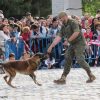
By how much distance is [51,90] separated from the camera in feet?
41.1

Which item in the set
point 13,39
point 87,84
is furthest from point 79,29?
point 13,39

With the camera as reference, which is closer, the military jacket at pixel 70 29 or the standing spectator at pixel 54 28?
the military jacket at pixel 70 29

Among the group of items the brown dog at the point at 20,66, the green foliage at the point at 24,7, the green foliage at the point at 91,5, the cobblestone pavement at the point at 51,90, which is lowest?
the green foliage at the point at 91,5

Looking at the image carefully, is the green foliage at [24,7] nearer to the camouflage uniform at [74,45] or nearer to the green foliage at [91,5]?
the green foliage at [91,5]

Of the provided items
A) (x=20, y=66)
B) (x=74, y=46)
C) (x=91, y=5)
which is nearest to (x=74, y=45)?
(x=74, y=46)

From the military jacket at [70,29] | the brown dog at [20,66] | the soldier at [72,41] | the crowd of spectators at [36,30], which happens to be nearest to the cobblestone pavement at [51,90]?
the brown dog at [20,66]

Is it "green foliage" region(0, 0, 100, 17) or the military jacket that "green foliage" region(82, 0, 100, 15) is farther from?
the military jacket

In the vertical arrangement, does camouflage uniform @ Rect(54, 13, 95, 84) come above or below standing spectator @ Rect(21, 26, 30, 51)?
above

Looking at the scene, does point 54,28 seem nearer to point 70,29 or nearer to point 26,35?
point 26,35

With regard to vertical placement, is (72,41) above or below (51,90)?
above

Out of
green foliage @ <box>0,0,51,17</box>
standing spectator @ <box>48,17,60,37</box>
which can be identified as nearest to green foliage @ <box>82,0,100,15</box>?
green foliage @ <box>0,0,51,17</box>

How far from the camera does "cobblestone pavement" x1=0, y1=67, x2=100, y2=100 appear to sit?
11367 mm

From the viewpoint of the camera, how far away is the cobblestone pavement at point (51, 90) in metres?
11.4

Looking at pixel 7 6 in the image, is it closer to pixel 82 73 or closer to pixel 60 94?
pixel 82 73
